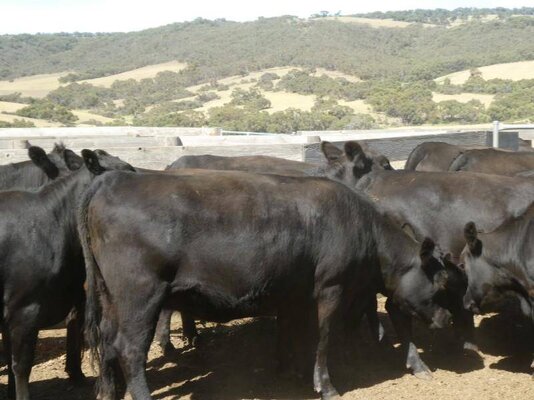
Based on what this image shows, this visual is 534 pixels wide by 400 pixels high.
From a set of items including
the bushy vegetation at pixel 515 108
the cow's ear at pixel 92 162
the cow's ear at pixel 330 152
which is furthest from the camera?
the bushy vegetation at pixel 515 108

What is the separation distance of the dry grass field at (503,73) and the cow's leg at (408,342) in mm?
63156

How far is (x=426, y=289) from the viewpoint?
21.4 feet

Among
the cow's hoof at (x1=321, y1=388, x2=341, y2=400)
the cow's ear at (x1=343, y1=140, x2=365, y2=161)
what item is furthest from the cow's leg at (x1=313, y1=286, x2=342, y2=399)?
the cow's ear at (x1=343, y1=140, x2=365, y2=161)

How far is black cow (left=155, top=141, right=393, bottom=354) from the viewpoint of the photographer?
7328mm

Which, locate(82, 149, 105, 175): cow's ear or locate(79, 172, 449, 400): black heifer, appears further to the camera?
locate(82, 149, 105, 175): cow's ear

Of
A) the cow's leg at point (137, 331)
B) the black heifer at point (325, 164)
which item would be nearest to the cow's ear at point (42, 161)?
the cow's leg at point (137, 331)

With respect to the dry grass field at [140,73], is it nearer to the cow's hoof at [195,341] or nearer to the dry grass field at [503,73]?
the dry grass field at [503,73]

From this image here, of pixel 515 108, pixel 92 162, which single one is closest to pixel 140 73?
pixel 515 108

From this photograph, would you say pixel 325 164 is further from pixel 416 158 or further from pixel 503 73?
pixel 503 73

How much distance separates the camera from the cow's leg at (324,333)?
605cm

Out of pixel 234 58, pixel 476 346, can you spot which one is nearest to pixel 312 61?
pixel 234 58

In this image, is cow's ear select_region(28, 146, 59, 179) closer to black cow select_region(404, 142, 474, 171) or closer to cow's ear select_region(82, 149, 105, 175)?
cow's ear select_region(82, 149, 105, 175)

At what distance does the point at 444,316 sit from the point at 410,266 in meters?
0.53

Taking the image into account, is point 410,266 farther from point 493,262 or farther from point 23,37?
point 23,37
